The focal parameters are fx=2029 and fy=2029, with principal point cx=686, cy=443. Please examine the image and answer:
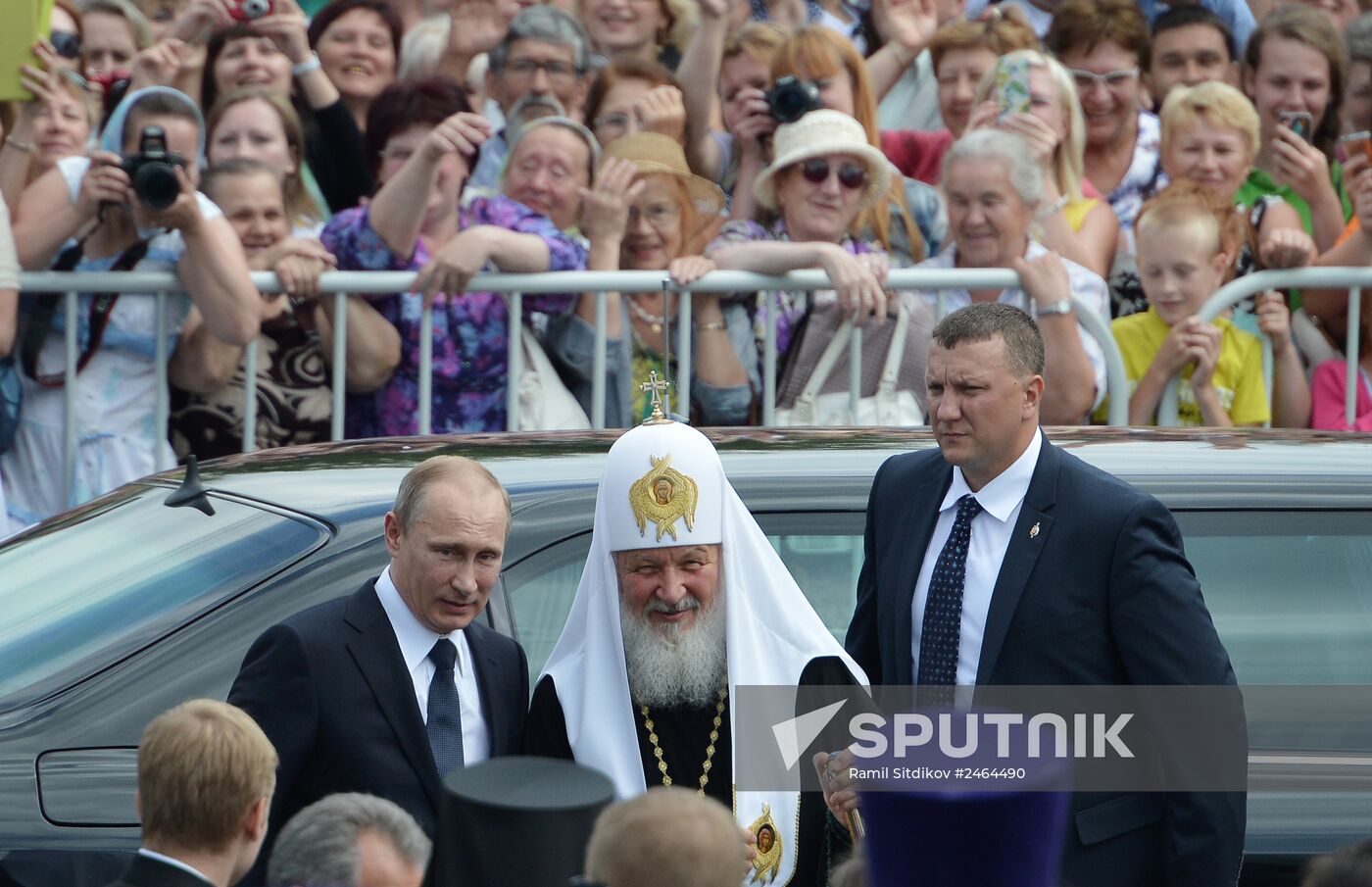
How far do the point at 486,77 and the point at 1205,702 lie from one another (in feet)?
17.4

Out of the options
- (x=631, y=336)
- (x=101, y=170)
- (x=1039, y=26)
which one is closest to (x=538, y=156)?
(x=631, y=336)

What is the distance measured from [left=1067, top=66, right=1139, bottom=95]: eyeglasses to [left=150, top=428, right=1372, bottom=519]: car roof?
3.68 metres

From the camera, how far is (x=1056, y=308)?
6836 mm

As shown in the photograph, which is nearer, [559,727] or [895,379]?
[559,727]

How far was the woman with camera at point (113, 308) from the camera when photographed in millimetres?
6578

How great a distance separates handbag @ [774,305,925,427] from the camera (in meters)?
6.72

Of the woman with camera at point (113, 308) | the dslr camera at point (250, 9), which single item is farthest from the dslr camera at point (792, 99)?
the woman with camera at point (113, 308)

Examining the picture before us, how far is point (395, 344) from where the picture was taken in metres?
6.82

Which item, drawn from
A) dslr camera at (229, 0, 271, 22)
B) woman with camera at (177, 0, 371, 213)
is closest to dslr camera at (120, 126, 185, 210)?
woman with camera at (177, 0, 371, 213)

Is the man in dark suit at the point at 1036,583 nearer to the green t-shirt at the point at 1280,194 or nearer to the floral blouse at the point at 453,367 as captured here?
the floral blouse at the point at 453,367

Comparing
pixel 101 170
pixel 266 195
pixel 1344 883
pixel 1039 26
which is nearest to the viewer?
pixel 1344 883

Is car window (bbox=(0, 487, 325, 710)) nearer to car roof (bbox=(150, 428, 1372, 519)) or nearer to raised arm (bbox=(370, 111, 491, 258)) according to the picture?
car roof (bbox=(150, 428, 1372, 519))

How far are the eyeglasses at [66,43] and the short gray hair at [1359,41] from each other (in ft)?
17.5

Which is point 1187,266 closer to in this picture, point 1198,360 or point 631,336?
point 1198,360
